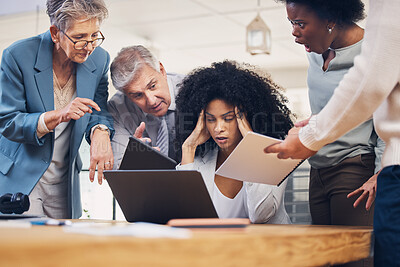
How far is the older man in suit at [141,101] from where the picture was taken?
1908 millimetres

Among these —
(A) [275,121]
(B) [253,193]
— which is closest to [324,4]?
(A) [275,121]

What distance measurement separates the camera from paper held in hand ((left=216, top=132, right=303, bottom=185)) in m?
1.08

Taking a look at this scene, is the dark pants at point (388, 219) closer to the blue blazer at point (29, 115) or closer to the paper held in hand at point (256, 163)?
the paper held in hand at point (256, 163)

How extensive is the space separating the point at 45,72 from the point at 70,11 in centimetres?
25

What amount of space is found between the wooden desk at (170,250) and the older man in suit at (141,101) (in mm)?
1166

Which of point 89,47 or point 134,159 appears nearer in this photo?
point 134,159

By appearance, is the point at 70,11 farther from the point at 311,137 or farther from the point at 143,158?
the point at 311,137

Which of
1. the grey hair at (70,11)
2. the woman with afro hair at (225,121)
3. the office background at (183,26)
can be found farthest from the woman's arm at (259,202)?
the office background at (183,26)

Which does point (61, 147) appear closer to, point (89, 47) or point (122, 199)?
point (89, 47)

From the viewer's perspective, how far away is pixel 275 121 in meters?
1.77

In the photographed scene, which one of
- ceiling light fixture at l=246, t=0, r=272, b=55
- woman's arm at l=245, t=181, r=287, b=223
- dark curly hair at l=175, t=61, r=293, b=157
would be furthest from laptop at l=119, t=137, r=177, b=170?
ceiling light fixture at l=246, t=0, r=272, b=55

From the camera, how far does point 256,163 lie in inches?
45.8

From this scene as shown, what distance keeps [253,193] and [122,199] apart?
1.54 ft

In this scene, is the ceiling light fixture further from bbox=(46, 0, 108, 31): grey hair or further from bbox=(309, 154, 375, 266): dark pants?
bbox=(309, 154, 375, 266): dark pants
